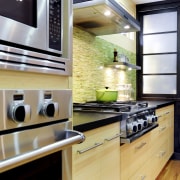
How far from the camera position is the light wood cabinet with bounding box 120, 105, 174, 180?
1.99m

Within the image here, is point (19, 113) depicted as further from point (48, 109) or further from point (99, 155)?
point (99, 155)

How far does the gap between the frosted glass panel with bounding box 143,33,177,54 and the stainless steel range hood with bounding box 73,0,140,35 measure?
4.94ft

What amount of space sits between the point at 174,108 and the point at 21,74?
3.65 metres

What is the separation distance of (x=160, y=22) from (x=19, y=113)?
13.2 feet

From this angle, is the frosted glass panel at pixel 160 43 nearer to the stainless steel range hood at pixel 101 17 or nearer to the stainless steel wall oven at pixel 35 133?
the stainless steel range hood at pixel 101 17

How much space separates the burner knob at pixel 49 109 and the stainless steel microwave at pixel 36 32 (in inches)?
4.6

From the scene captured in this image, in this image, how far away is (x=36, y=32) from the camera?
2.70 feet

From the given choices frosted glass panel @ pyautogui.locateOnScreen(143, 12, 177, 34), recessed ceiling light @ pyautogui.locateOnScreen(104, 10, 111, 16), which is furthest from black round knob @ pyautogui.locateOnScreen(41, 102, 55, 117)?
frosted glass panel @ pyautogui.locateOnScreen(143, 12, 177, 34)

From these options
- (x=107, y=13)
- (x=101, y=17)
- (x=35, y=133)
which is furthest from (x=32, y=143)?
(x=101, y=17)

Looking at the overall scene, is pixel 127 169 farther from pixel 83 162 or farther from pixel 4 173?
pixel 4 173

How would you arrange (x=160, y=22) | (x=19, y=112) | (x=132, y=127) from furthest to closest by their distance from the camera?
(x=160, y=22)
(x=132, y=127)
(x=19, y=112)

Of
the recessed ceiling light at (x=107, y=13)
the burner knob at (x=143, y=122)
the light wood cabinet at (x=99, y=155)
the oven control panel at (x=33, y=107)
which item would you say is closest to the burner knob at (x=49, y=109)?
the oven control panel at (x=33, y=107)

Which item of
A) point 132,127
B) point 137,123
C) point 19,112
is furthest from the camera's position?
point 137,123

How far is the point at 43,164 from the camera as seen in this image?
34.3 inches
